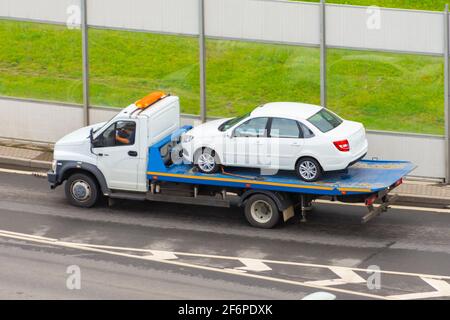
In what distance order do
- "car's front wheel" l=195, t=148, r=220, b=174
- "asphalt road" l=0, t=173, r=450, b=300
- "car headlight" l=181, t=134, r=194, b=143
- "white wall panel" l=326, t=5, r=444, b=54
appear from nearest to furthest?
"asphalt road" l=0, t=173, r=450, b=300
"car's front wheel" l=195, t=148, r=220, b=174
"car headlight" l=181, t=134, r=194, b=143
"white wall panel" l=326, t=5, r=444, b=54

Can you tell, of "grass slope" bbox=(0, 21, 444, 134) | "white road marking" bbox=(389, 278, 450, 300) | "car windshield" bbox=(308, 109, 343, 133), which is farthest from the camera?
"grass slope" bbox=(0, 21, 444, 134)

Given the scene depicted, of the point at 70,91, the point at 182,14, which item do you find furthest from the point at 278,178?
the point at 70,91

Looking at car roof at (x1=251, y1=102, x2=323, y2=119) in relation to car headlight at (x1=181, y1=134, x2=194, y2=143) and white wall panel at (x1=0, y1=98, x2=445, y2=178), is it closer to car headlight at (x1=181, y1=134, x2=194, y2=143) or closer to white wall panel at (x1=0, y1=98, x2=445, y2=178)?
car headlight at (x1=181, y1=134, x2=194, y2=143)

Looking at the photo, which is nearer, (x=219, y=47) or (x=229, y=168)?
(x=229, y=168)

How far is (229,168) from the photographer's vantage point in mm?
21891

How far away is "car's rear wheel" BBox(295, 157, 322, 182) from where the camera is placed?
2108 cm

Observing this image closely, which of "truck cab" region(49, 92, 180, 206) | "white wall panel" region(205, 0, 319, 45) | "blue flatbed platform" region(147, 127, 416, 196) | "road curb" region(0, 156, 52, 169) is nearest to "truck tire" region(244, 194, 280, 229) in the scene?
"blue flatbed platform" region(147, 127, 416, 196)

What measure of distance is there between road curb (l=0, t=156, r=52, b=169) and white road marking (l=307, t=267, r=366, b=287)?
9157 mm

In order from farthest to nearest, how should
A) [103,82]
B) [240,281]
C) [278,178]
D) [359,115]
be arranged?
[103,82] < [359,115] < [278,178] < [240,281]

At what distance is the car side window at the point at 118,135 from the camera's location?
22141 millimetres

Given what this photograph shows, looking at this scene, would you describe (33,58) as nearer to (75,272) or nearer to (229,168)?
(229,168)

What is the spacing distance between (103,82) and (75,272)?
8856 millimetres

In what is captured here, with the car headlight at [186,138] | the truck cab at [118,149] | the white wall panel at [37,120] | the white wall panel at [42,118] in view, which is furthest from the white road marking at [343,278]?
Answer: the white wall panel at [37,120]

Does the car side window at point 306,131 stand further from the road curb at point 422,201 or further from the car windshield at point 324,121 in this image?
the road curb at point 422,201
